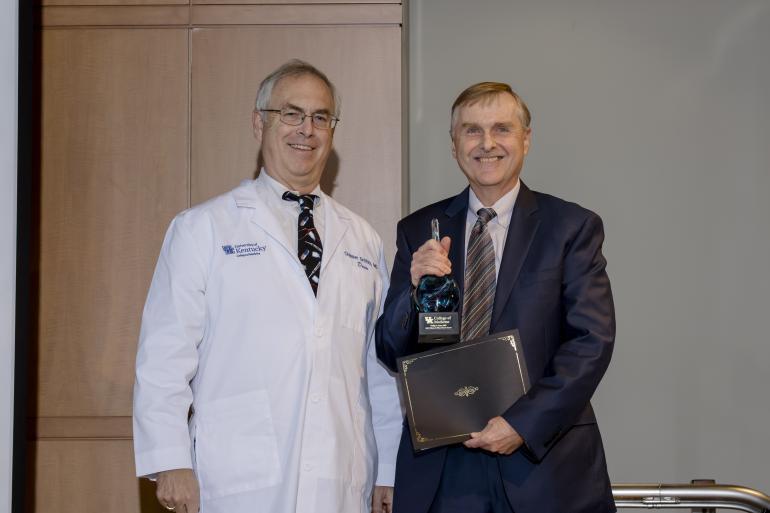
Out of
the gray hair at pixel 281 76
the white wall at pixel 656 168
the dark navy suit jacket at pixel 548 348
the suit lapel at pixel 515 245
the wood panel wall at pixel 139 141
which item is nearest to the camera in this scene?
the dark navy suit jacket at pixel 548 348

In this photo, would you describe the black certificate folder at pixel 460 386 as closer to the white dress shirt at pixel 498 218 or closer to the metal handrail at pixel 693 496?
the white dress shirt at pixel 498 218

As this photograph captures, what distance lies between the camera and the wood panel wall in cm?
361

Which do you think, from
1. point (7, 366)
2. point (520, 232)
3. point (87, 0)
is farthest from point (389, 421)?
point (87, 0)

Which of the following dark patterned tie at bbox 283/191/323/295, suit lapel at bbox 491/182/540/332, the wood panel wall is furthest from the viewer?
the wood panel wall

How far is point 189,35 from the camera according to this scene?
366 centimetres

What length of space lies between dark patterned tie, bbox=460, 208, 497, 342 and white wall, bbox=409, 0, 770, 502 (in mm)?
1821

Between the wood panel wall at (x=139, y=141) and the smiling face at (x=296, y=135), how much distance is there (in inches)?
32.3

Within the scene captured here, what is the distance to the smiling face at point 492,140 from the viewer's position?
8.59 ft

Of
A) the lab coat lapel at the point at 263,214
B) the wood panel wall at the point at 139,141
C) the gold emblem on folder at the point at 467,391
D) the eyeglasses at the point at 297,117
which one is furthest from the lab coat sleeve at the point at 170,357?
the wood panel wall at the point at 139,141

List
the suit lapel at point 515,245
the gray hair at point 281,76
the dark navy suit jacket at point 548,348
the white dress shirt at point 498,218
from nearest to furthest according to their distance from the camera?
the dark navy suit jacket at point 548,348 → the suit lapel at point 515,245 → the white dress shirt at point 498,218 → the gray hair at point 281,76

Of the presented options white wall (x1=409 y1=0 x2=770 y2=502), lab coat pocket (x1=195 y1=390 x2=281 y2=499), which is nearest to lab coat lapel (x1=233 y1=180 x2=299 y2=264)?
lab coat pocket (x1=195 y1=390 x2=281 y2=499)

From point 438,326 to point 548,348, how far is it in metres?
0.32

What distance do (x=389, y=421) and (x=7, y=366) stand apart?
1133mm

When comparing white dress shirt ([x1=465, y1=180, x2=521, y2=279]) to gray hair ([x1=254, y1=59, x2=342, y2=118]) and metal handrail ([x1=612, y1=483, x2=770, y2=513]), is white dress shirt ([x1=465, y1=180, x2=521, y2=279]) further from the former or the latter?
metal handrail ([x1=612, y1=483, x2=770, y2=513])
